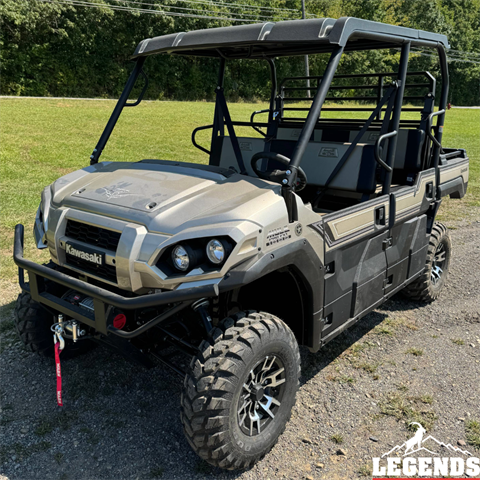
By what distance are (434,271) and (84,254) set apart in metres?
3.49

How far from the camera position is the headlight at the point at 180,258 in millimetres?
2482

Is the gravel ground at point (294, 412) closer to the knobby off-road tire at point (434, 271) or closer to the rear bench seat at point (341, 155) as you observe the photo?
the knobby off-road tire at point (434, 271)

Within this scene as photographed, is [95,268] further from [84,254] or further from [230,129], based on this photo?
[230,129]

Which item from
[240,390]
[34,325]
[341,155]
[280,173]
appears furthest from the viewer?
[341,155]

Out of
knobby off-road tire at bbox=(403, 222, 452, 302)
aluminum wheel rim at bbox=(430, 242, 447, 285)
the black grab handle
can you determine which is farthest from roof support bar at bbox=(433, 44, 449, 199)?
the black grab handle

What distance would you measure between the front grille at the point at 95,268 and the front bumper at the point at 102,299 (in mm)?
110

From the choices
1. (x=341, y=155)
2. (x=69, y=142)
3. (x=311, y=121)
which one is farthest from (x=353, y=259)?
(x=69, y=142)

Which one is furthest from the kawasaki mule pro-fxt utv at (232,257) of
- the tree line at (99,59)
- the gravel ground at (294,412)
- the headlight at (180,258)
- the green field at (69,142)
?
the tree line at (99,59)

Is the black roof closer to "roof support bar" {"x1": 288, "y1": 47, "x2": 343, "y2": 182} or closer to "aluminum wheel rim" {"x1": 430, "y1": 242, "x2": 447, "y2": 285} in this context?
"roof support bar" {"x1": 288, "y1": 47, "x2": 343, "y2": 182}

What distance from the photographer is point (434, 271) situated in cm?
490

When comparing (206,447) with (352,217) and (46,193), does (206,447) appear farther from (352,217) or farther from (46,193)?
(46,193)

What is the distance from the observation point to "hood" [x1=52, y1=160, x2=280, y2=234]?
2.58 metres

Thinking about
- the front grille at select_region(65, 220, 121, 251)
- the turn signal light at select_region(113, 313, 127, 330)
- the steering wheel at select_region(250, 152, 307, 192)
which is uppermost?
the steering wheel at select_region(250, 152, 307, 192)

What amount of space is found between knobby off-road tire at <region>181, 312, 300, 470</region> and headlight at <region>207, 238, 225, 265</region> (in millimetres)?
399
